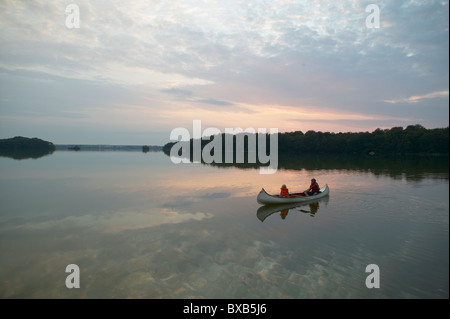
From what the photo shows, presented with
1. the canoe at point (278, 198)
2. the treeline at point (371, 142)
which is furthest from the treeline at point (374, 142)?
the canoe at point (278, 198)

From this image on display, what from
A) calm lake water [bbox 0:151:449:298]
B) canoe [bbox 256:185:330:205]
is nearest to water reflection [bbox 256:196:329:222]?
calm lake water [bbox 0:151:449:298]

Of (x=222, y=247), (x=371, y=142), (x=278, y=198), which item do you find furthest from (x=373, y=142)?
(x=222, y=247)

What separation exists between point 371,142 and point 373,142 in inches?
34.4

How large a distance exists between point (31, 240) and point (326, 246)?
1294 centimetres

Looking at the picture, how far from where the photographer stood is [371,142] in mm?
99438

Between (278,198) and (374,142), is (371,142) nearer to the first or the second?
(374,142)

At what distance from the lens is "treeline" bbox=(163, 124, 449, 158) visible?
83.5m

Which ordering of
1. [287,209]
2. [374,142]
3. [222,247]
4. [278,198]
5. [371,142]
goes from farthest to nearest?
[371,142], [374,142], [278,198], [287,209], [222,247]

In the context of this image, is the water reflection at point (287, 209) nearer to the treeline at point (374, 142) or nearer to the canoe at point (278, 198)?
the canoe at point (278, 198)

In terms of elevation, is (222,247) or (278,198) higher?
(278,198)

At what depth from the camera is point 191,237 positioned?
38.0 ft

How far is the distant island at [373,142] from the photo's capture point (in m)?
83.4

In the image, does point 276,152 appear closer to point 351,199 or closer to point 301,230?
point 351,199

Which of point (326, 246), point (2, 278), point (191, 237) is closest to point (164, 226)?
point (191, 237)
